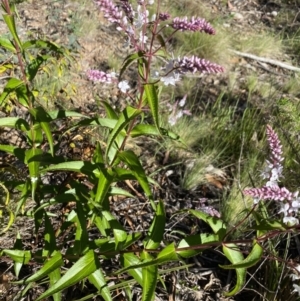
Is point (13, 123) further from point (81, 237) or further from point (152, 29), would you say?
point (152, 29)

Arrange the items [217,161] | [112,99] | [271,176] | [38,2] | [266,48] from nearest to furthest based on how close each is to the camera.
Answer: [271,176] → [217,161] → [112,99] → [38,2] → [266,48]

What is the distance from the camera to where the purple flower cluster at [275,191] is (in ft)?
6.14

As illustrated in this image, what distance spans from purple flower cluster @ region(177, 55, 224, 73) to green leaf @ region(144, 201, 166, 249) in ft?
1.96

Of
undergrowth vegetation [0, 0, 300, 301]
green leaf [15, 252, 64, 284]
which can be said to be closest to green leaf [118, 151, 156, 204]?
undergrowth vegetation [0, 0, 300, 301]

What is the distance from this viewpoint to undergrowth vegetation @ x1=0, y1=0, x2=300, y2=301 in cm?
210

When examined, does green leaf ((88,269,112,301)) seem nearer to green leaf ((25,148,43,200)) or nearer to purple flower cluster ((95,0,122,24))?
green leaf ((25,148,43,200))

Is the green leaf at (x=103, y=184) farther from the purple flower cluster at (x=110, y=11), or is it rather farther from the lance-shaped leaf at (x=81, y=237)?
the purple flower cluster at (x=110, y=11)

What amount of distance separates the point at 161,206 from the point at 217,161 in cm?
195

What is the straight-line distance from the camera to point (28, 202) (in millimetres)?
3223

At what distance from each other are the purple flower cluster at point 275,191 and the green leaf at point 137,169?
1.36ft

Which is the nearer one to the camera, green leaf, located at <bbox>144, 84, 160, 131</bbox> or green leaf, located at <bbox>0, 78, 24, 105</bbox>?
green leaf, located at <bbox>144, 84, 160, 131</bbox>

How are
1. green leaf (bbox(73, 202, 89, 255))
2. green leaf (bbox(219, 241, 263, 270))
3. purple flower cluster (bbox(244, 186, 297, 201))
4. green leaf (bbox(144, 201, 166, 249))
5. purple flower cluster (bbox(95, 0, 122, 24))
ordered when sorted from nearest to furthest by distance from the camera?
1. purple flower cluster (bbox(244, 186, 297, 201))
2. green leaf (bbox(219, 241, 263, 270))
3. purple flower cluster (bbox(95, 0, 122, 24))
4. green leaf (bbox(144, 201, 166, 249))
5. green leaf (bbox(73, 202, 89, 255))

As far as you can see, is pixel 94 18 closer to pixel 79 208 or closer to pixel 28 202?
pixel 28 202

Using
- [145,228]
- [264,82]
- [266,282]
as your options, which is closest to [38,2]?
[264,82]
